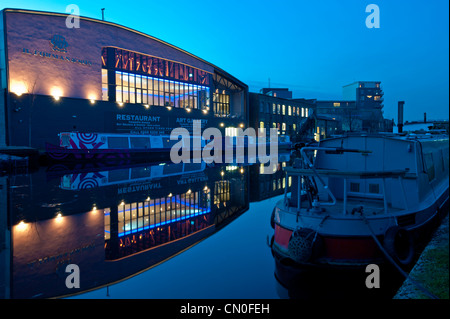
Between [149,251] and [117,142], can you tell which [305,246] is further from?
[117,142]

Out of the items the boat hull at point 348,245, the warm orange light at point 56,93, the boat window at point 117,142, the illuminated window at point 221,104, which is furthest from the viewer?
the illuminated window at point 221,104

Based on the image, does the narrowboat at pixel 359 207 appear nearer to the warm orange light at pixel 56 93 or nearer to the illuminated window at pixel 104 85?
the warm orange light at pixel 56 93

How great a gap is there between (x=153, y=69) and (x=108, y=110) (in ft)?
37.0

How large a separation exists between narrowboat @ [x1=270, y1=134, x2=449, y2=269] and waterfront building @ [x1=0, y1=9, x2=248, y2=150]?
38.7m

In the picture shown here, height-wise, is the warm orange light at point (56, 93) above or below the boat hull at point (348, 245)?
above

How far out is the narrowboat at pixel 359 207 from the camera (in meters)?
7.70

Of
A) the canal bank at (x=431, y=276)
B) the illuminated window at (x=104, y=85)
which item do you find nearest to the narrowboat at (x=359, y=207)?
the canal bank at (x=431, y=276)

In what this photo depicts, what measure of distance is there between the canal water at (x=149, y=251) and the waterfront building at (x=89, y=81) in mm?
23958

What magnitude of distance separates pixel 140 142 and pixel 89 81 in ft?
35.1

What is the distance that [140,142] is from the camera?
46.8 metres

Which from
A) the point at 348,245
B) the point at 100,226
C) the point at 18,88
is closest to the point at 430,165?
the point at 348,245

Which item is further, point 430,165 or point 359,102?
point 359,102

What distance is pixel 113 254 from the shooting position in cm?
977

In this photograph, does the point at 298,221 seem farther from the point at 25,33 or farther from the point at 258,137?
the point at 258,137
